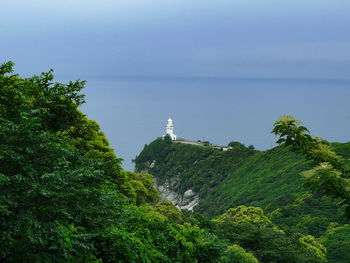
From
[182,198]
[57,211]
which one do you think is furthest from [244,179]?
[57,211]

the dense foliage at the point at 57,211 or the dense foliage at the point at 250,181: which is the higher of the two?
the dense foliage at the point at 250,181

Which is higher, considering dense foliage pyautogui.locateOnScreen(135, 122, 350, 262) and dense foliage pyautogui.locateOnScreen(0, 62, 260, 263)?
dense foliage pyautogui.locateOnScreen(135, 122, 350, 262)

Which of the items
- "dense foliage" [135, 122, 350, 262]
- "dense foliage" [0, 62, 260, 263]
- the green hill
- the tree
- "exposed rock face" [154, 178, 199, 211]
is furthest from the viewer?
"exposed rock face" [154, 178, 199, 211]

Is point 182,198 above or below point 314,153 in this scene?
above

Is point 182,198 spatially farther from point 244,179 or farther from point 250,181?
point 250,181

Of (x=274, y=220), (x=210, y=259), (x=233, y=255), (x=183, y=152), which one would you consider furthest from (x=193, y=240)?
(x=183, y=152)

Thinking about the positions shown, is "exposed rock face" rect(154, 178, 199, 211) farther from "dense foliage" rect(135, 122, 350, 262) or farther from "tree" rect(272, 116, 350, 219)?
"tree" rect(272, 116, 350, 219)

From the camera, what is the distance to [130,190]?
95.5 ft

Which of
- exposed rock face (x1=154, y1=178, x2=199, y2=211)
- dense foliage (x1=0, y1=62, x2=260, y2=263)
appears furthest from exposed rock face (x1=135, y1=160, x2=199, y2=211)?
dense foliage (x1=0, y1=62, x2=260, y2=263)

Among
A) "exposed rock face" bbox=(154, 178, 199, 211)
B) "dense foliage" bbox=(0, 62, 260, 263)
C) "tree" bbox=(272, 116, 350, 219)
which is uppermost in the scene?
"exposed rock face" bbox=(154, 178, 199, 211)

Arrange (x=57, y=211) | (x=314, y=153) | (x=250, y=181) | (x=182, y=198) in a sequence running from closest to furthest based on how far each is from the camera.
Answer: (x=57, y=211) < (x=314, y=153) < (x=250, y=181) < (x=182, y=198)

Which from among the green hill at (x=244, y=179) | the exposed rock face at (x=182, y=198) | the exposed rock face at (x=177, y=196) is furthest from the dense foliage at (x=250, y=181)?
the exposed rock face at (x=182, y=198)

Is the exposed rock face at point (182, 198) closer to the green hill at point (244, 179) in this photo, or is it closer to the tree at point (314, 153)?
the green hill at point (244, 179)

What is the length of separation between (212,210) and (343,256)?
135 feet
